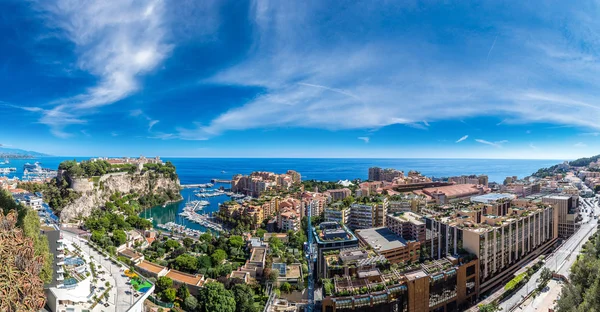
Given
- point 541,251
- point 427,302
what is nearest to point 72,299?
point 427,302

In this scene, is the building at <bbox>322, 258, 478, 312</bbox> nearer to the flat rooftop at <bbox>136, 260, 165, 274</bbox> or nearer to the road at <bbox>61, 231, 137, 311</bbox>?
the road at <bbox>61, 231, 137, 311</bbox>

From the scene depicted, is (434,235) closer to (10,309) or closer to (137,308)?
(137,308)

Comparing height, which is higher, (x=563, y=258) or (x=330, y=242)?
(x=330, y=242)

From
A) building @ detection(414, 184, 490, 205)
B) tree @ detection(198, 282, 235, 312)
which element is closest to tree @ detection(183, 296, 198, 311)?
tree @ detection(198, 282, 235, 312)

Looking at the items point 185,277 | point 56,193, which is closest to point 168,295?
point 185,277

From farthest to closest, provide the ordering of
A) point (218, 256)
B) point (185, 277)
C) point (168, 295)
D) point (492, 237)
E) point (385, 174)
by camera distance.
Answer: point (385, 174) < point (218, 256) < point (185, 277) < point (492, 237) < point (168, 295)

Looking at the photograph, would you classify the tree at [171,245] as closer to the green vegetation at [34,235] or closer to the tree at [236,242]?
the tree at [236,242]

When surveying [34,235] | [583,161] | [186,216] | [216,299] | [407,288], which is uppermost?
[583,161]

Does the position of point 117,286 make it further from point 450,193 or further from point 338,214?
point 450,193
